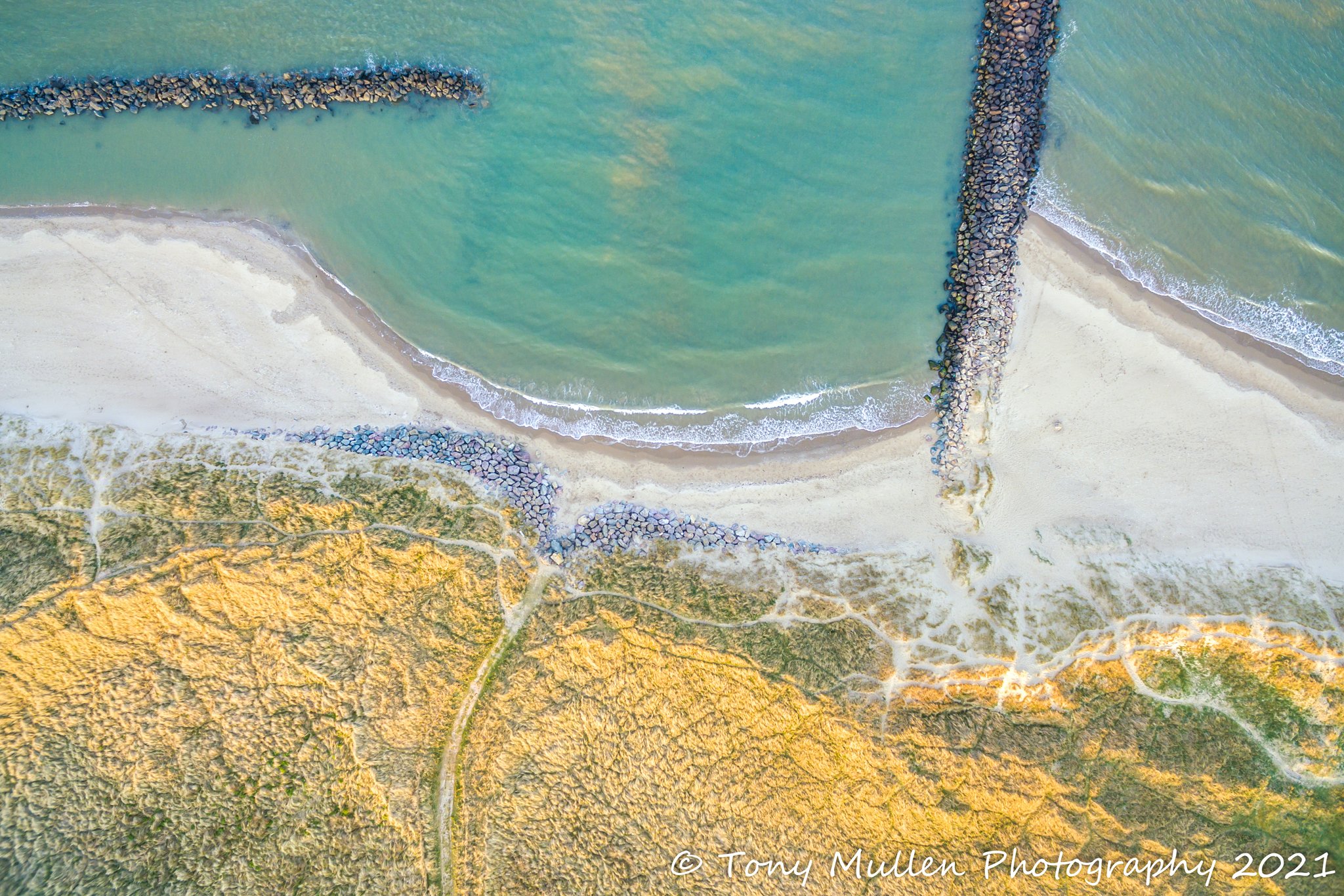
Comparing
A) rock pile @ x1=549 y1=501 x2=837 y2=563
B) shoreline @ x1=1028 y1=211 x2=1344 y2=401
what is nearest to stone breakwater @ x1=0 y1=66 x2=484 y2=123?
rock pile @ x1=549 y1=501 x2=837 y2=563

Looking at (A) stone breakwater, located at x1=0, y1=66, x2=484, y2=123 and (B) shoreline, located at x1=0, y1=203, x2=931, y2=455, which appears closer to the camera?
(A) stone breakwater, located at x1=0, y1=66, x2=484, y2=123

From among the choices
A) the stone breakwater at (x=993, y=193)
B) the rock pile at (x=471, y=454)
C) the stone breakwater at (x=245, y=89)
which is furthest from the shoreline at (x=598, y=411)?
the stone breakwater at (x=245, y=89)

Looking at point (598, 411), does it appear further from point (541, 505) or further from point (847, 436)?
point (847, 436)

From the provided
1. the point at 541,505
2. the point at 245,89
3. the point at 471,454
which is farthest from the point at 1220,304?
the point at 245,89

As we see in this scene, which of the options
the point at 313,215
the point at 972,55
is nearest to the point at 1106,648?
the point at 972,55

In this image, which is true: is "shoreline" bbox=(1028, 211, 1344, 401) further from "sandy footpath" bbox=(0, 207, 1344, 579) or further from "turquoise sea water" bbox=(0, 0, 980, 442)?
"turquoise sea water" bbox=(0, 0, 980, 442)

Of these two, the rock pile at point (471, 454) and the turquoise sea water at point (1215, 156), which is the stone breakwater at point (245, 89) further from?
the turquoise sea water at point (1215, 156)
